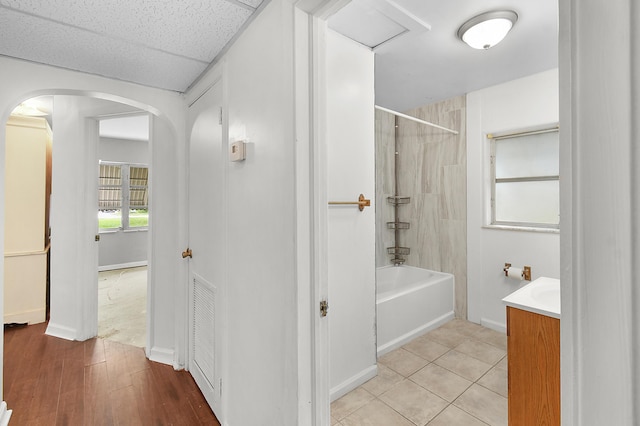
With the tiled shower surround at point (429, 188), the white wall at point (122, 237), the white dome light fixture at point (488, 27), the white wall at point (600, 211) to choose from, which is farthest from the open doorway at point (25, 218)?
the white wall at point (600, 211)

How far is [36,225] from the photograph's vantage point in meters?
3.23

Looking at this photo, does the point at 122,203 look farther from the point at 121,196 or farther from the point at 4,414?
the point at 4,414

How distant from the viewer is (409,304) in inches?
108

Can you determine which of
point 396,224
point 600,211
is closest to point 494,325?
point 396,224

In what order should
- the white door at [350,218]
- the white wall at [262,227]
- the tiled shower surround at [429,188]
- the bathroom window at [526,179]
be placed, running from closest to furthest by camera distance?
the white wall at [262,227] → the white door at [350,218] → the bathroom window at [526,179] → the tiled shower surround at [429,188]

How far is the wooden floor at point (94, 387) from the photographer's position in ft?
5.84

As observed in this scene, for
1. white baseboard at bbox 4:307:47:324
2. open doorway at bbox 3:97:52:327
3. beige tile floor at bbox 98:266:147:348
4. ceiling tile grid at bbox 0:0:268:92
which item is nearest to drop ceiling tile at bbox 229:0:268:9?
ceiling tile grid at bbox 0:0:268:92

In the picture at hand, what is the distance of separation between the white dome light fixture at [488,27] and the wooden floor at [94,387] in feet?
9.35

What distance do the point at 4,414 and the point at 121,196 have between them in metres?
4.96

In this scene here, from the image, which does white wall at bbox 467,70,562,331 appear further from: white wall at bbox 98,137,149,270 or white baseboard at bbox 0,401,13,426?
white wall at bbox 98,137,149,270

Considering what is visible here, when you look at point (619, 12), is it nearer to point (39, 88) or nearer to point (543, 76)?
point (39, 88)

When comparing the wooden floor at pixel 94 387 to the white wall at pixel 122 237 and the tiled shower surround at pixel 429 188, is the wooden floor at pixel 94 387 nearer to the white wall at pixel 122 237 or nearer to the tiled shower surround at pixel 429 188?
the tiled shower surround at pixel 429 188

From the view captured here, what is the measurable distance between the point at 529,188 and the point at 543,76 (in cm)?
100

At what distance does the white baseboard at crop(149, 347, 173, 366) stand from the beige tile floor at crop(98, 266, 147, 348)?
34 centimetres
